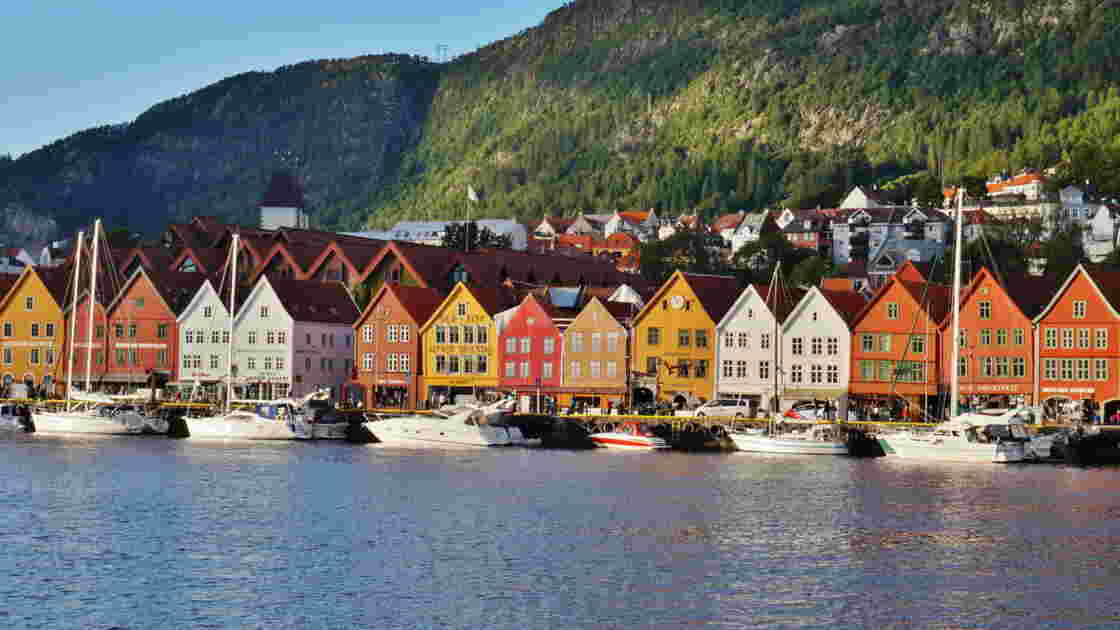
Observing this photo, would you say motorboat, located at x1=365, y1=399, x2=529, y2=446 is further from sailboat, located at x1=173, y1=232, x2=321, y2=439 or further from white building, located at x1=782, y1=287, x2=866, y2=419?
white building, located at x1=782, y1=287, x2=866, y2=419

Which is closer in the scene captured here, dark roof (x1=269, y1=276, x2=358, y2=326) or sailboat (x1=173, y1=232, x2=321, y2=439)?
sailboat (x1=173, y1=232, x2=321, y2=439)

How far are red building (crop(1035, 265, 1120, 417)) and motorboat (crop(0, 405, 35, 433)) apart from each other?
71.6 meters

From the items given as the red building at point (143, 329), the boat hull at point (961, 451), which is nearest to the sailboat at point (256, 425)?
the red building at point (143, 329)

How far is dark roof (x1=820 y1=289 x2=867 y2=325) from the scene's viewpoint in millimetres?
121438

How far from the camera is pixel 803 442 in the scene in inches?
4065

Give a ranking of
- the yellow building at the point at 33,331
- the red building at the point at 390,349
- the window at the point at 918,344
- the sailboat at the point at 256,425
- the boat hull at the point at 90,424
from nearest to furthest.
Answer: the sailboat at the point at 256,425 → the window at the point at 918,344 → the boat hull at the point at 90,424 → the red building at the point at 390,349 → the yellow building at the point at 33,331

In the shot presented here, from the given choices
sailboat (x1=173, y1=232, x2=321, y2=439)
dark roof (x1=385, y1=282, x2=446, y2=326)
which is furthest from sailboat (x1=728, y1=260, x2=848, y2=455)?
dark roof (x1=385, y1=282, x2=446, y2=326)

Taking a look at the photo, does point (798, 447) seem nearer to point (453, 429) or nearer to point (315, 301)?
point (453, 429)

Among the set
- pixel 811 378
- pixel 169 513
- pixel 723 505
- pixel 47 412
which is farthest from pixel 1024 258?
→ pixel 169 513

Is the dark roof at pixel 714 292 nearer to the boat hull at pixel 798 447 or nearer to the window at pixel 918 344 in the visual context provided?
the window at pixel 918 344

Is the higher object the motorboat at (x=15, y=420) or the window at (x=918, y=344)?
the window at (x=918, y=344)

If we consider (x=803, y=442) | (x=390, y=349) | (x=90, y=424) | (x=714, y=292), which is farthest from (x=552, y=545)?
→ (x=390, y=349)

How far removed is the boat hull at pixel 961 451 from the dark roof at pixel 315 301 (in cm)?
5865

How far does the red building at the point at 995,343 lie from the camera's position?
11319cm
